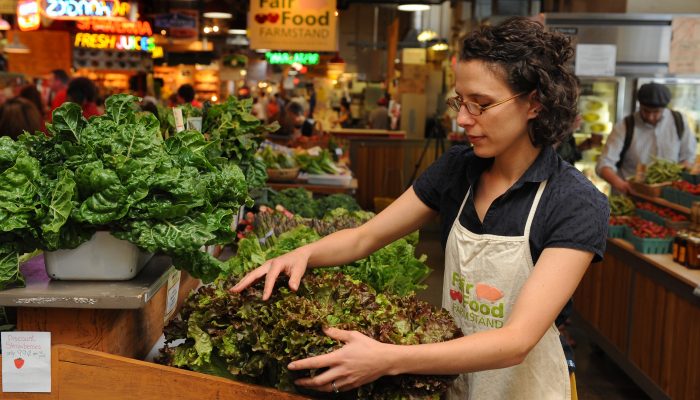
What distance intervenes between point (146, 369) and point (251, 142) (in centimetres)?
224

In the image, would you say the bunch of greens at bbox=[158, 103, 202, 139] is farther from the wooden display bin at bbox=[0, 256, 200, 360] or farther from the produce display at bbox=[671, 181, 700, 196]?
the produce display at bbox=[671, 181, 700, 196]

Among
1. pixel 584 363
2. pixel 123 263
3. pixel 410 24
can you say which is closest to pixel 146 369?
pixel 123 263

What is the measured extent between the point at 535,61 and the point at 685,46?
213 inches

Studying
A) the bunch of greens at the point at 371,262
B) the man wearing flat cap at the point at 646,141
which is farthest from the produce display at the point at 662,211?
the bunch of greens at the point at 371,262

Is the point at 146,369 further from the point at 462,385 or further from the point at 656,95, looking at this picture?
the point at 656,95

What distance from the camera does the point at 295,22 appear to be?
9.40m

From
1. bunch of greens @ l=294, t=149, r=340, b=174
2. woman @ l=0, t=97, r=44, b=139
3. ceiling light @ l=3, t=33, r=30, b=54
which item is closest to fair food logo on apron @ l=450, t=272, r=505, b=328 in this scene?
woman @ l=0, t=97, r=44, b=139

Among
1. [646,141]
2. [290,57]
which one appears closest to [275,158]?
[646,141]

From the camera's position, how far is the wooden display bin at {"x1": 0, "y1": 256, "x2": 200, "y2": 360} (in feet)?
A: 6.84

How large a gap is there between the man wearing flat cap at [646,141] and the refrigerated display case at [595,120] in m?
1.13

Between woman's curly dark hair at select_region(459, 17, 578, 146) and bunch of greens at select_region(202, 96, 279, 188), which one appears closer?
woman's curly dark hair at select_region(459, 17, 578, 146)

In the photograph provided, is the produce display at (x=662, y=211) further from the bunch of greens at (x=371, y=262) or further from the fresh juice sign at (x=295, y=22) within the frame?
the fresh juice sign at (x=295, y=22)

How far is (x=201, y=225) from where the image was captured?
221cm

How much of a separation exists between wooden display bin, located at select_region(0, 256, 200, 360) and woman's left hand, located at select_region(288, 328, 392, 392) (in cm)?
56
